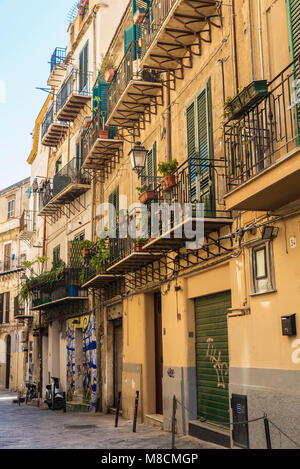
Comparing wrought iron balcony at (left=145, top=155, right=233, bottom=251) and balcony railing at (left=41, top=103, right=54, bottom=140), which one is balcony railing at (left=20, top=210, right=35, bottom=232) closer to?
balcony railing at (left=41, top=103, right=54, bottom=140)

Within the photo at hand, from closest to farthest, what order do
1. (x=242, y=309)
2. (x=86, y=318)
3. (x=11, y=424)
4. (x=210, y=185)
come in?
1. (x=242, y=309)
2. (x=210, y=185)
3. (x=11, y=424)
4. (x=86, y=318)

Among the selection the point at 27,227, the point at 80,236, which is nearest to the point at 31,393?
the point at 80,236

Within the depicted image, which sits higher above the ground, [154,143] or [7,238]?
[7,238]

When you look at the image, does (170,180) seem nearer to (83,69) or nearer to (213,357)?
(213,357)

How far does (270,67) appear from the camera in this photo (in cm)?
906

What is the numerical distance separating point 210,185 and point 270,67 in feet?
8.61

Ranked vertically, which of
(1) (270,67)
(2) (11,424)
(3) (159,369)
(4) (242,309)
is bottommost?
(2) (11,424)

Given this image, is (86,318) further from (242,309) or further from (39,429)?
(242,309)

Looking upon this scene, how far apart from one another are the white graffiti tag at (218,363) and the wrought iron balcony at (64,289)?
35.4ft

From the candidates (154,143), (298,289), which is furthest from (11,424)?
(298,289)

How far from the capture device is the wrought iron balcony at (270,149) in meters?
7.30

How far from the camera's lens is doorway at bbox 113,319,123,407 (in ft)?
60.2

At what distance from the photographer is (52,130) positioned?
89.6 ft
